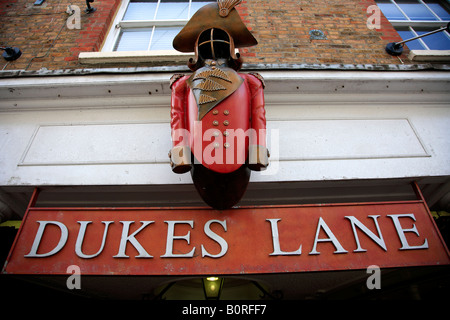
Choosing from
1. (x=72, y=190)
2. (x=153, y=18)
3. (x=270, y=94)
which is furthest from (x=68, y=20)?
(x=270, y=94)

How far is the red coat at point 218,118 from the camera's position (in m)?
1.78

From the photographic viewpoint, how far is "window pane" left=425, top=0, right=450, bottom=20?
15.6 ft

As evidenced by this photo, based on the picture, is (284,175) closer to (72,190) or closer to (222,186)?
(222,186)

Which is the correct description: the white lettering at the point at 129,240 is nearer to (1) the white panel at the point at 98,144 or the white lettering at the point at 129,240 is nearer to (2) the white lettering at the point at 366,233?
(1) the white panel at the point at 98,144

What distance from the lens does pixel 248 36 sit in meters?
2.41

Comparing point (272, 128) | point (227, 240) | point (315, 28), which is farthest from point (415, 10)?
→ point (227, 240)

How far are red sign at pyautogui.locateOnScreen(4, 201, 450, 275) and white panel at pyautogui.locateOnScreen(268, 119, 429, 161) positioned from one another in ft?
1.90

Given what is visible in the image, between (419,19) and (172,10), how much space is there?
4239mm

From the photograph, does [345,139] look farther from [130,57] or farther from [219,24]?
[130,57]

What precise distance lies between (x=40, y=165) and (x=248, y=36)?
7.53ft

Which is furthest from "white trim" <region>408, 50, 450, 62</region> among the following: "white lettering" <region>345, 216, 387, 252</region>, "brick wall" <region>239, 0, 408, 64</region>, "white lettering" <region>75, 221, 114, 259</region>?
"white lettering" <region>75, 221, 114, 259</region>

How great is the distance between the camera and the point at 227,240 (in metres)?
2.12

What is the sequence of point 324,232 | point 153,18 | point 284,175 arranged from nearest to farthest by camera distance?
1. point 324,232
2. point 284,175
3. point 153,18

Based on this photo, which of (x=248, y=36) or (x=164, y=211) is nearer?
(x=164, y=211)
